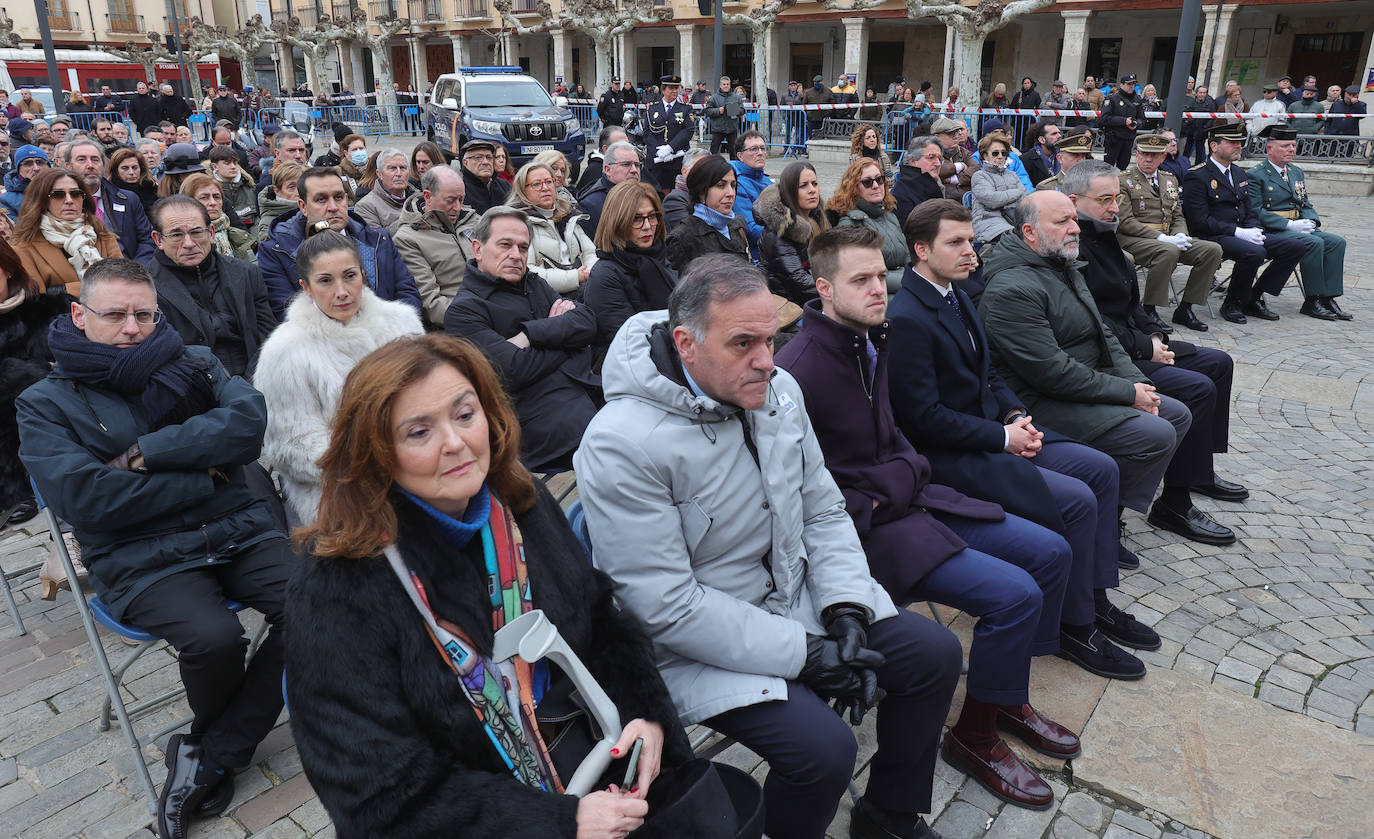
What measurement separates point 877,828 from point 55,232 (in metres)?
5.58

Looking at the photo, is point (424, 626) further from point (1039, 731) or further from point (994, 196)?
point (994, 196)

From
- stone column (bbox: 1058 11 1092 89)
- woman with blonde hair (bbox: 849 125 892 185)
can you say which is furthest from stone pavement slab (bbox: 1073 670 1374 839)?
stone column (bbox: 1058 11 1092 89)

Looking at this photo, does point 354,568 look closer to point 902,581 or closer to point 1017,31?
point 902,581

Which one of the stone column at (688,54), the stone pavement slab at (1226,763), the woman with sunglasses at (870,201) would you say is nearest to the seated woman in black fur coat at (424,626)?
the stone pavement slab at (1226,763)

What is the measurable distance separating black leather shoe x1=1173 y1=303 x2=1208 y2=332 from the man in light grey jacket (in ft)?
23.0

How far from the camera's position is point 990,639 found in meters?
2.94

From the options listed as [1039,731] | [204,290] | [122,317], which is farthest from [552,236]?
[1039,731]

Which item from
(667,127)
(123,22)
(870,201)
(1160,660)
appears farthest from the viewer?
(123,22)

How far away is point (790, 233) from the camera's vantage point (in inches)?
257

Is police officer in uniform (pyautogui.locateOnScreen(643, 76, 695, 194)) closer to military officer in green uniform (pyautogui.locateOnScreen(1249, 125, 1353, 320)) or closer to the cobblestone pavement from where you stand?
military officer in green uniform (pyautogui.locateOnScreen(1249, 125, 1353, 320))

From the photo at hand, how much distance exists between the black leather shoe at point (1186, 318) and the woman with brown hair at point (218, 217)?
7786 millimetres

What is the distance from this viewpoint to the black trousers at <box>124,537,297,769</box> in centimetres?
279

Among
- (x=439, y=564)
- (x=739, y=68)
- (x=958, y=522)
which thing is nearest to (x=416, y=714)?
(x=439, y=564)

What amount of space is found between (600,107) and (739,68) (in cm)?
2029
